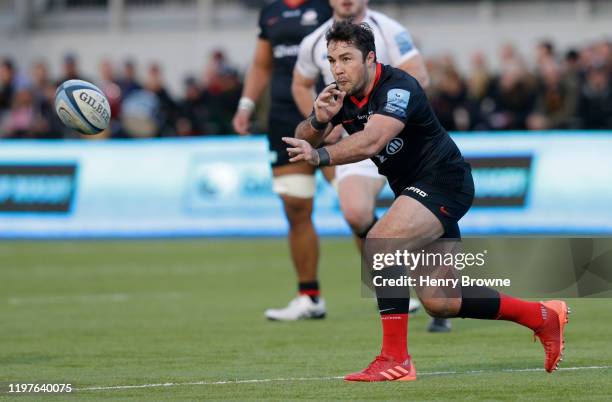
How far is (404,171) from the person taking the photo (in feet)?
27.3

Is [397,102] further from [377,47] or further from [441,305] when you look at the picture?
[377,47]

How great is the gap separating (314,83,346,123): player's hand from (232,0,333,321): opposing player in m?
3.62

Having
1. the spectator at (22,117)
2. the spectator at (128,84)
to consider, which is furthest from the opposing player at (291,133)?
the spectator at (22,117)

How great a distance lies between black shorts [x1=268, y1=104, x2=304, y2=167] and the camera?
11.9m

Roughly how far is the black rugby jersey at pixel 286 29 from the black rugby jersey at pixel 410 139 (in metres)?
3.78

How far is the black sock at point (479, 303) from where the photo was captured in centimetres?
819

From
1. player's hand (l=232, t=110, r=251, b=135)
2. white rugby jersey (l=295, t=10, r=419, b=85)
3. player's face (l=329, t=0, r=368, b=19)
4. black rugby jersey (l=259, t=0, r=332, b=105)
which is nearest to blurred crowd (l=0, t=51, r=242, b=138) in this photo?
player's hand (l=232, t=110, r=251, b=135)

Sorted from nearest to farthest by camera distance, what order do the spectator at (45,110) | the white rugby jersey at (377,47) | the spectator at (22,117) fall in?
the white rugby jersey at (377,47), the spectator at (45,110), the spectator at (22,117)

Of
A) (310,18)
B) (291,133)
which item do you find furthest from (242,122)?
(310,18)

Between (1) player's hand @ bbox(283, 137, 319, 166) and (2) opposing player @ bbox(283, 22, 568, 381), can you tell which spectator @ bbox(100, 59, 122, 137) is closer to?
(2) opposing player @ bbox(283, 22, 568, 381)

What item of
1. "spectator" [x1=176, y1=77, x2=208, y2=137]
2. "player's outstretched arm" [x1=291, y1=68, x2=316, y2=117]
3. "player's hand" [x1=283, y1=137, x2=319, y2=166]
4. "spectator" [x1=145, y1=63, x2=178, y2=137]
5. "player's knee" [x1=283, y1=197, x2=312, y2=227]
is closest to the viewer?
"player's hand" [x1=283, y1=137, x2=319, y2=166]

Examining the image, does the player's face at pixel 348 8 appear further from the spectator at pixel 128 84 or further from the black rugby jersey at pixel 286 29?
the spectator at pixel 128 84

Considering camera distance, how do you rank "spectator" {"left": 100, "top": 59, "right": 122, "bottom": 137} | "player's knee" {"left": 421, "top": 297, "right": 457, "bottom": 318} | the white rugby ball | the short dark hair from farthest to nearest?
"spectator" {"left": 100, "top": 59, "right": 122, "bottom": 137}, the white rugby ball, "player's knee" {"left": 421, "top": 297, "right": 457, "bottom": 318}, the short dark hair

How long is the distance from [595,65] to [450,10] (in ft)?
26.1
